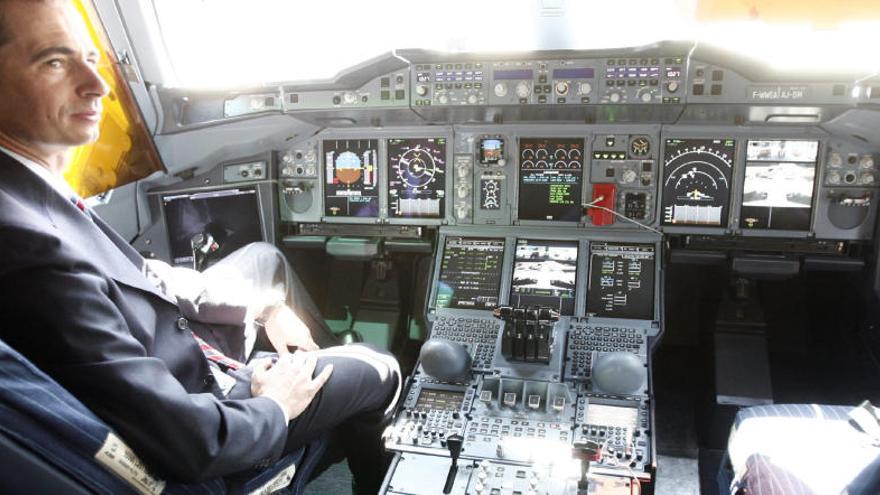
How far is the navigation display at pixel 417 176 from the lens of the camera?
11.5 feet

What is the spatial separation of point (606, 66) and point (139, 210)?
2452mm

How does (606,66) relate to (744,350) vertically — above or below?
above

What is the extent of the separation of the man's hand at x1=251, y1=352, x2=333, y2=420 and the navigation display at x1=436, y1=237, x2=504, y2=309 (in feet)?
4.44

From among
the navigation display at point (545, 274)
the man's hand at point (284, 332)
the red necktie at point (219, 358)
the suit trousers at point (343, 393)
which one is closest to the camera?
the suit trousers at point (343, 393)

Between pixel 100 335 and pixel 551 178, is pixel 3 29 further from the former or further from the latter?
pixel 551 178

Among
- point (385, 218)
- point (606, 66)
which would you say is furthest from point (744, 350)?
point (385, 218)

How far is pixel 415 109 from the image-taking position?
10.5 ft

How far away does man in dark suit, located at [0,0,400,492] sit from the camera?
134cm

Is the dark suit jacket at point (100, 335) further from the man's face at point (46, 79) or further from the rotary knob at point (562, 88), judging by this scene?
the rotary knob at point (562, 88)

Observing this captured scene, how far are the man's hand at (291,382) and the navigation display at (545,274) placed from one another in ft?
4.76

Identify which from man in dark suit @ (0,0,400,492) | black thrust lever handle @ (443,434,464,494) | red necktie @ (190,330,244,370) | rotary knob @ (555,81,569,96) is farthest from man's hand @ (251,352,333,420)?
rotary knob @ (555,81,569,96)

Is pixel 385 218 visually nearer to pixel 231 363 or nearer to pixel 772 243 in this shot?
pixel 231 363

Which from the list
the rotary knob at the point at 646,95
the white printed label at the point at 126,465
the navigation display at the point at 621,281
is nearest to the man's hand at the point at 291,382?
the white printed label at the point at 126,465

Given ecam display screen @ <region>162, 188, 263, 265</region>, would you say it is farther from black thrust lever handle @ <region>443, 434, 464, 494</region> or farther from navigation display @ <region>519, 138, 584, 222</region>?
black thrust lever handle @ <region>443, 434, 464, 494</region>
